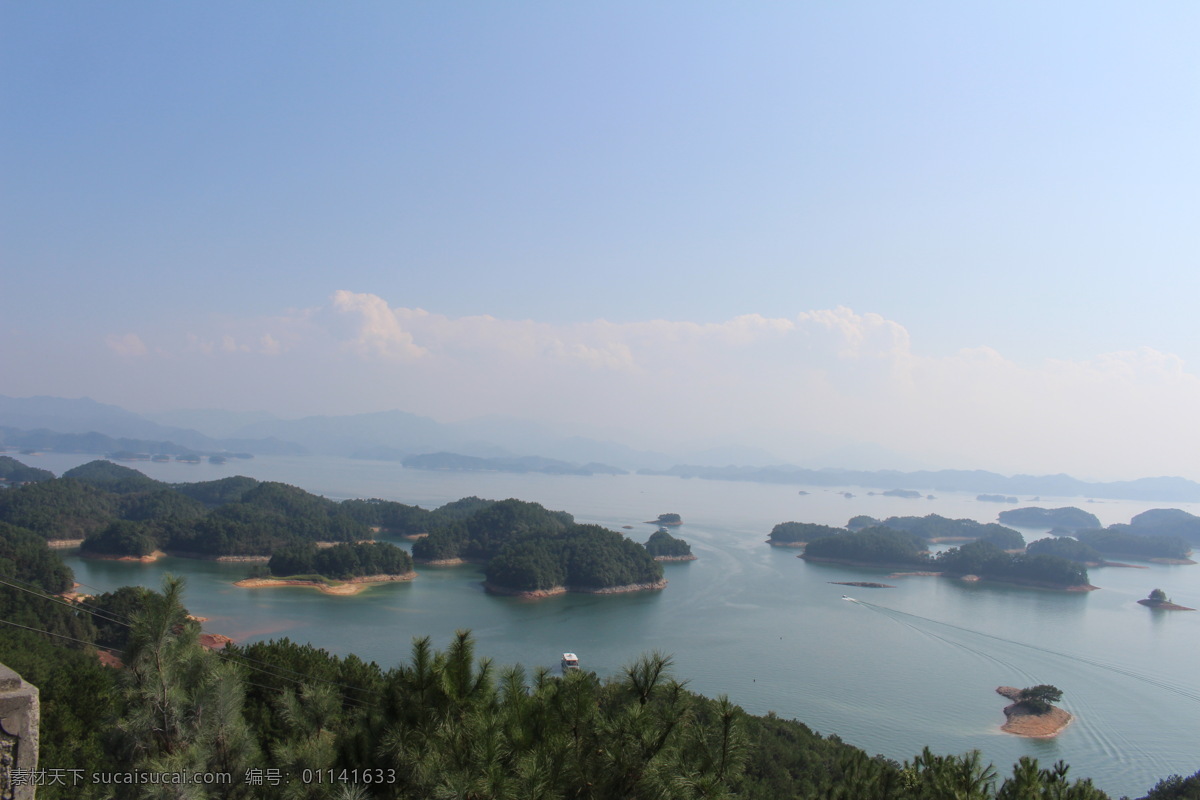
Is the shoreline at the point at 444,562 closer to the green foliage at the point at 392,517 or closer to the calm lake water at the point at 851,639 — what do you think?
the calm lake water at the point at 851,639

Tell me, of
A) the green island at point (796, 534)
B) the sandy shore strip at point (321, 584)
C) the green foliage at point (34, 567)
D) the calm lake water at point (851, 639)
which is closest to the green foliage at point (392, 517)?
the calm lake water at point (851, 639)

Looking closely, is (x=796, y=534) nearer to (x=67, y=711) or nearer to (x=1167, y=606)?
(x=1167, y=606)

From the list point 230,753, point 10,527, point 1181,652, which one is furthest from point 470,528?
point 230,753

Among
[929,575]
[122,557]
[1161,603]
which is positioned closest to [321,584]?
[122,557]

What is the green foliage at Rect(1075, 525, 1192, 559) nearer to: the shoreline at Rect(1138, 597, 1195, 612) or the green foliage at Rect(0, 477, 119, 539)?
the shoreline at Rect(1138, 597, 1195, 612)

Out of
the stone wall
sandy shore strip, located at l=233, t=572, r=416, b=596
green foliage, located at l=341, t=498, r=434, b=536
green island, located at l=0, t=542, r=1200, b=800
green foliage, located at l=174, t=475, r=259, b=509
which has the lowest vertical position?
sandy shore strip, located at l=233, t=572, r=416, b=596

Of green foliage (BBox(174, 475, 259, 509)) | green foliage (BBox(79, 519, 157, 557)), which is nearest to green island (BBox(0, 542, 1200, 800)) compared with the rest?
green foliage (BBox(79, 519, 157, 557))
